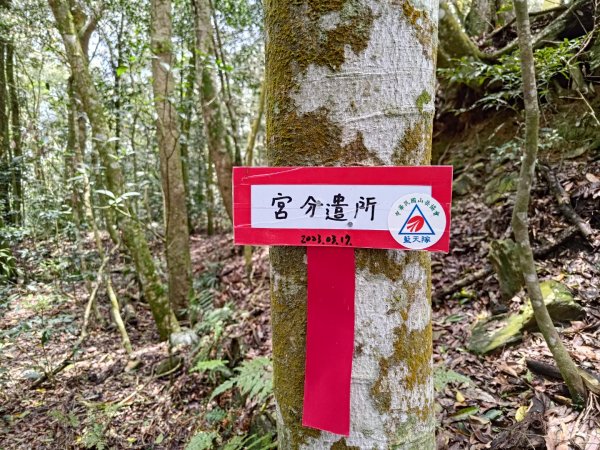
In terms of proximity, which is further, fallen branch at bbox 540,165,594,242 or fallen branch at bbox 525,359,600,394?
fallen branch at bbox 540,165,594,242

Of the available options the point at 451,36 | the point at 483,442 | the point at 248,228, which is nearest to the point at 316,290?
the point at 248,228

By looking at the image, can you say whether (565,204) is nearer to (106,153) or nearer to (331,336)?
(331,336)

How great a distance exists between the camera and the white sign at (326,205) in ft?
3.06

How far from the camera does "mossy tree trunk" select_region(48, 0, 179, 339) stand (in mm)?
4352

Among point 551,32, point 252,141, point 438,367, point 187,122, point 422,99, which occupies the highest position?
point 551,32

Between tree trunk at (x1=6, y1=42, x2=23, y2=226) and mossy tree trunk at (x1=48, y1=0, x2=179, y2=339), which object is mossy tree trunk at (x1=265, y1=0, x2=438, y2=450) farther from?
tree trunk at (x1=6, y1=42, x2=23, y2=226)

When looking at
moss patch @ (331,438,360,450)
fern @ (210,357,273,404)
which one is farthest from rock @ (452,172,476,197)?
moss patch @ (331,438,360,450)

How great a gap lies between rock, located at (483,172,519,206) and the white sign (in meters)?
3.94

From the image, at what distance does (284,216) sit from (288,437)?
2.03 feet

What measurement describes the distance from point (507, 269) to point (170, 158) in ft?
13.7

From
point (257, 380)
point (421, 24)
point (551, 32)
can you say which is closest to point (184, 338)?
point (257, 380)

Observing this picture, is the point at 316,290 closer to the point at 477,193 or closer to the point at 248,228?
the point at 248,228

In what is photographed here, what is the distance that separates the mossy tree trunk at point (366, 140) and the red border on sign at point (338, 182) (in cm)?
3

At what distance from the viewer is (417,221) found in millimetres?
930
